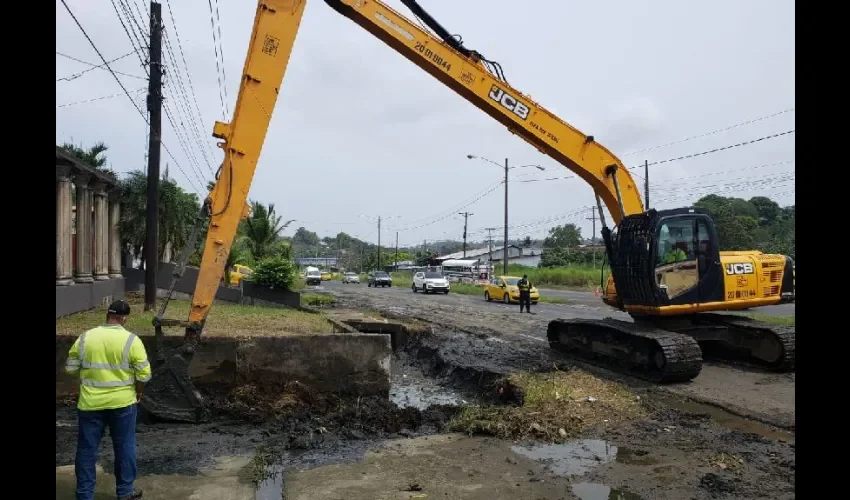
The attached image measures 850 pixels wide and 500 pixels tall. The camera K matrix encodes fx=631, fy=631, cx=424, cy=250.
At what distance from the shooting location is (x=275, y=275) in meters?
21.1

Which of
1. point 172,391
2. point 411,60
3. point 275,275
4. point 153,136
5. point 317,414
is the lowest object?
point 317,414

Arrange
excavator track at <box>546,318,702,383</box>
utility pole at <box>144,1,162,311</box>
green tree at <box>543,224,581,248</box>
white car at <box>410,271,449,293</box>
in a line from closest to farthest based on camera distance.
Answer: excavator track at <box>546,318,702,383</box>, utility pole at <box>144,1,162,311</box>, white car at <box>410,271,449,293</box>, green tree at <box>543,224,581,248</box>

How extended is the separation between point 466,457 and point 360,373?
3388 millimetres

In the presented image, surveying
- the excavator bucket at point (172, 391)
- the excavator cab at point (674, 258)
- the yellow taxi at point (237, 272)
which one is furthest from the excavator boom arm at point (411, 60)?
the yellow taxi at point (237, 272)

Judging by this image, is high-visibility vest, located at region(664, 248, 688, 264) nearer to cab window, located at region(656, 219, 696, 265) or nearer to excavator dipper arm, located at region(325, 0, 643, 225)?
cab window, located at region(656, 219, 696, 265)

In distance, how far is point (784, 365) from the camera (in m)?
10.6

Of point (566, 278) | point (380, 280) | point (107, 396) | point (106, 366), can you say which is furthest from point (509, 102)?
point (380, 280)

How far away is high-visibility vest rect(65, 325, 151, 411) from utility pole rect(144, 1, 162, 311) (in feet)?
37.1

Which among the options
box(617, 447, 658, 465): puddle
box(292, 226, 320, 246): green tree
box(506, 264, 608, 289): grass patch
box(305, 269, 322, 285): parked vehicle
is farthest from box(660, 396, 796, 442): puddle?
box(292, 226, 320, 246): green tree

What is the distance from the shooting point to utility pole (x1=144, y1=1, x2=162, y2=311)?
15305 mm

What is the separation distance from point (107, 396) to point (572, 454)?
4.42 metres

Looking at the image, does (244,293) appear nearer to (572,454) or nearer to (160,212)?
(160,212)
